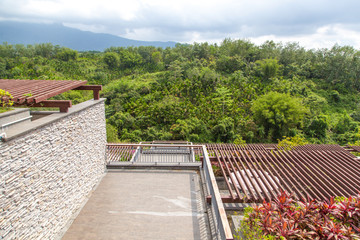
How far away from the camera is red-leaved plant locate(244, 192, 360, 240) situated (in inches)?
108

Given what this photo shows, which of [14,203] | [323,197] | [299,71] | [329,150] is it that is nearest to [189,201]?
[323,197]

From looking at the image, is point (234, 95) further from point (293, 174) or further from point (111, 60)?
point (111, 60)

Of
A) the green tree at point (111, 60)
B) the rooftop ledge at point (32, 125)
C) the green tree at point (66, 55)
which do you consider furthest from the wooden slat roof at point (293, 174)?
the green tree at point (66, 55)

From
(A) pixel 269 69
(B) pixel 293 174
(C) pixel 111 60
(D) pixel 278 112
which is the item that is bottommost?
(D) pixel 278 112

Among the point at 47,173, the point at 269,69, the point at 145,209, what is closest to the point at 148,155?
the point at 145,209

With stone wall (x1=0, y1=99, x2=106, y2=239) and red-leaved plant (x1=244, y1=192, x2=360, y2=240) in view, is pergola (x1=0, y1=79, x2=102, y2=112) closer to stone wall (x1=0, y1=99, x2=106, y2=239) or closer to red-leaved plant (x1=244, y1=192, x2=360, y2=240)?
stone wall (x1=0, y1=99, x2=106, y2=239)

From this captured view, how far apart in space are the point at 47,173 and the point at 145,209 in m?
2.37

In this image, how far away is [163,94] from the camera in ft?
82.5

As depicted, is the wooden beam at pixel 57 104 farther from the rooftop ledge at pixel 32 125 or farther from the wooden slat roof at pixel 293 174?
the wooden slat roof at pixel 293 174

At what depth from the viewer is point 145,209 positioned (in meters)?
4.95

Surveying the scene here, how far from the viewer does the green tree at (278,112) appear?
19.2m

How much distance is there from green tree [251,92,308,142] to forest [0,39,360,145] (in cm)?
9

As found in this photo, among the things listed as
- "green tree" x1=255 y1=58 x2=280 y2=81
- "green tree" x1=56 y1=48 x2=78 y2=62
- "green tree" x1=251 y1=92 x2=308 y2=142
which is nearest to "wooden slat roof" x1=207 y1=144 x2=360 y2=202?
"green tree" x1=251 y1=92 x2=308 y2=142

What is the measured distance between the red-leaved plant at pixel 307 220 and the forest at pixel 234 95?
45.6 feet
